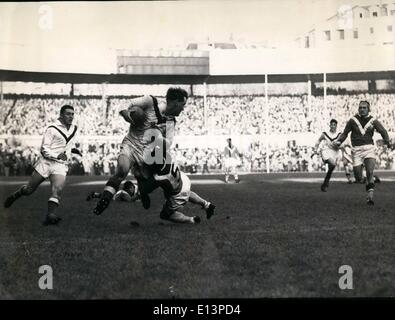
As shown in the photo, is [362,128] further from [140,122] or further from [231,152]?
[231,152]

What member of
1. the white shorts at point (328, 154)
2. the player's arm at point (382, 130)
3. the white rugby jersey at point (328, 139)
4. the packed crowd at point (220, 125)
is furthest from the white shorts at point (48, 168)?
the white rugby jersey at point (328, 139)

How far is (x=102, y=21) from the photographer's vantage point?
596 cm

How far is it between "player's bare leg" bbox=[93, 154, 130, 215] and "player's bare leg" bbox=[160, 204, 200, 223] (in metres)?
0.70

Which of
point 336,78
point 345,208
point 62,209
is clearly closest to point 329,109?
point 336,78

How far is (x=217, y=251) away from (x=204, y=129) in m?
9.40

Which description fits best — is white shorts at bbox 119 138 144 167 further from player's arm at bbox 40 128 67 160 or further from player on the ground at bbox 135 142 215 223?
player's arm at bbox 40 128 67 160

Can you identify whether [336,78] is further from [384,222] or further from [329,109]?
[384,222]

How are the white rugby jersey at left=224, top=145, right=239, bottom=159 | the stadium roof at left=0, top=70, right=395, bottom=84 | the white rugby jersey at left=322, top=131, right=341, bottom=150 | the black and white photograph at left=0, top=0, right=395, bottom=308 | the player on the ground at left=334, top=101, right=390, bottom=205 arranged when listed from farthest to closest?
the white rugby jersey at left=224, top=145, right=239, bottom=159, the white rugby jersey at left=322, top=131, right=341, bottom=150, the stadium roof at left=0, top=70, right=395, bottom=84, the player on the ground at left=334, top=101, right=390, bottom=205, the black and white photograph at left=0, top=0, right=395, bottom=308

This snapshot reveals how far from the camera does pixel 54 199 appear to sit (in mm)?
6258

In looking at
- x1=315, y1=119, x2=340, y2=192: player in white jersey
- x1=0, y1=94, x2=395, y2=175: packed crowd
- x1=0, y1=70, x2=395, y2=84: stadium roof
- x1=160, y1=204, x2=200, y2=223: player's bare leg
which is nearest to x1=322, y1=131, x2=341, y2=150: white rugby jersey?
x1=315, y1=119, x2=340, y2=192: player in white jersey

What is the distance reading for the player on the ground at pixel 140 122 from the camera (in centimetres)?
579

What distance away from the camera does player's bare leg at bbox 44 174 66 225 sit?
6152 mm

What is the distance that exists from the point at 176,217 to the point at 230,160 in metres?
6.74

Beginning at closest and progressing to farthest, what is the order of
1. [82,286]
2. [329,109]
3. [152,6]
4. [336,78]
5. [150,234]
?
[82,286]
[150,234]
[152,6]
[336,78]
[329,109]
